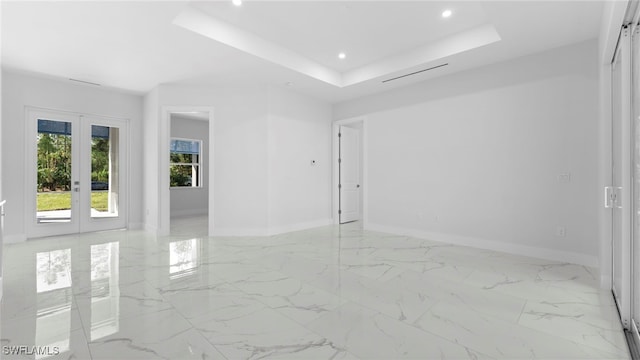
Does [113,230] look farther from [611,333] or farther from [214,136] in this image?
[611,333]

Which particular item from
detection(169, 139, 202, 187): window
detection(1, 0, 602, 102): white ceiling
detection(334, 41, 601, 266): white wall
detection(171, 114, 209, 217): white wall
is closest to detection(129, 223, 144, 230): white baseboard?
detection(171, 114, 209, 217): white wall

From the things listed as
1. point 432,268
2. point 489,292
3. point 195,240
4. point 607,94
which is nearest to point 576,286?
point 489,292

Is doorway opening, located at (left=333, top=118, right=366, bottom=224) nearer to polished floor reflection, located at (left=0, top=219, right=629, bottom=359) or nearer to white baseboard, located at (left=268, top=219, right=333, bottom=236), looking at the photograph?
white baseboard, located at (left=268, top=219, right=333, bottom=236)

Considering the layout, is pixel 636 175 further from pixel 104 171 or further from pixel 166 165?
pixel 104 171

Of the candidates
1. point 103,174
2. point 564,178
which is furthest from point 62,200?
point 564,178

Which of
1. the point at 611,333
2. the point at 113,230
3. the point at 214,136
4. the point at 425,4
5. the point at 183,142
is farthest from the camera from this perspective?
the point at 183,142

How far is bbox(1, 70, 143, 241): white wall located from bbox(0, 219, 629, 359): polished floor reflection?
3.85 ft

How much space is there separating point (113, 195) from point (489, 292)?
6863 mm

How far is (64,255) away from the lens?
418cm

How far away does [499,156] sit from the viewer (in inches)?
175

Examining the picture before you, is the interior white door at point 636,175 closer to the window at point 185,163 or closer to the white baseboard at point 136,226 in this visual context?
the white baseboard at point 136,226

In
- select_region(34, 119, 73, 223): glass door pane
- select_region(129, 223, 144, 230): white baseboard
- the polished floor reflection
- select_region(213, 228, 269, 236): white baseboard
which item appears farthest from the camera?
select_region(129, 223, 144, 230): white baseboard

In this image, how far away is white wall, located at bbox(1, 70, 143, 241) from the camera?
497 cm

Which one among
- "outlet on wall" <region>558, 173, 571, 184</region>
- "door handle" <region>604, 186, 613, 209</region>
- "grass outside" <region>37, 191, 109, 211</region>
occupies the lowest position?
"grass outside" <region>37, 191, 109, 211</region>
